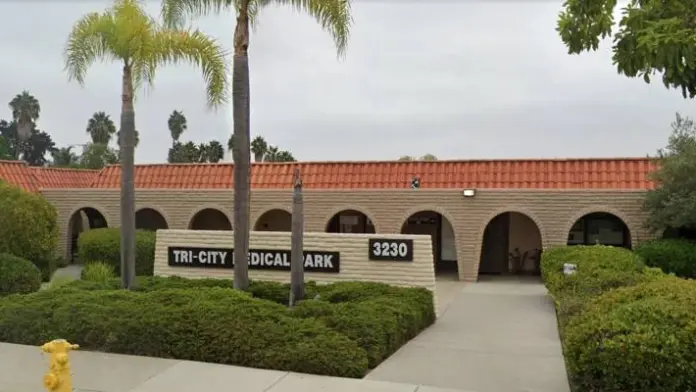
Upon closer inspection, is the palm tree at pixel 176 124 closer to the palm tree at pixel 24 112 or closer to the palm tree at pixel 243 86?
the palm tree at pixel 24 112

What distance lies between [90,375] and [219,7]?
277 inches

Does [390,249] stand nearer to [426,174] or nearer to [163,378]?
[163,378]

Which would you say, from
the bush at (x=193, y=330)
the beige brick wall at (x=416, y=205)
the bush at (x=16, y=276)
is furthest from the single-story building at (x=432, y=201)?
the bush at (x=193, y=330)

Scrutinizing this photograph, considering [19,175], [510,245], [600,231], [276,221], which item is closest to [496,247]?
[510,245]

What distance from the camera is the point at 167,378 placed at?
306 inches

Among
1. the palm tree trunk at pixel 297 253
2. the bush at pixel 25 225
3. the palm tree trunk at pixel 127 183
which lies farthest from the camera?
the bush at pixel 25 225

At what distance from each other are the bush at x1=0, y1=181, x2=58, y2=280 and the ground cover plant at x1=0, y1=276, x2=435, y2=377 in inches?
230

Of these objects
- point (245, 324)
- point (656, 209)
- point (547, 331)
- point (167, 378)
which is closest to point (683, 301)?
point (547, 331)

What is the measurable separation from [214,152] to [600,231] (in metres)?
48.8

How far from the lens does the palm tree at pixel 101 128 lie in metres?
87.9

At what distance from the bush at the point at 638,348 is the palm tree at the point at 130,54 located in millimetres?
8806

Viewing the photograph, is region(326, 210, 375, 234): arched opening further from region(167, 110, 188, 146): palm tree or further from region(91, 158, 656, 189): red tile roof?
region(167, 110, 188, 146): palm tree

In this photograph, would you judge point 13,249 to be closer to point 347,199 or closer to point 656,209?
point 347,199

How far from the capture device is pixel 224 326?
28.6ft
